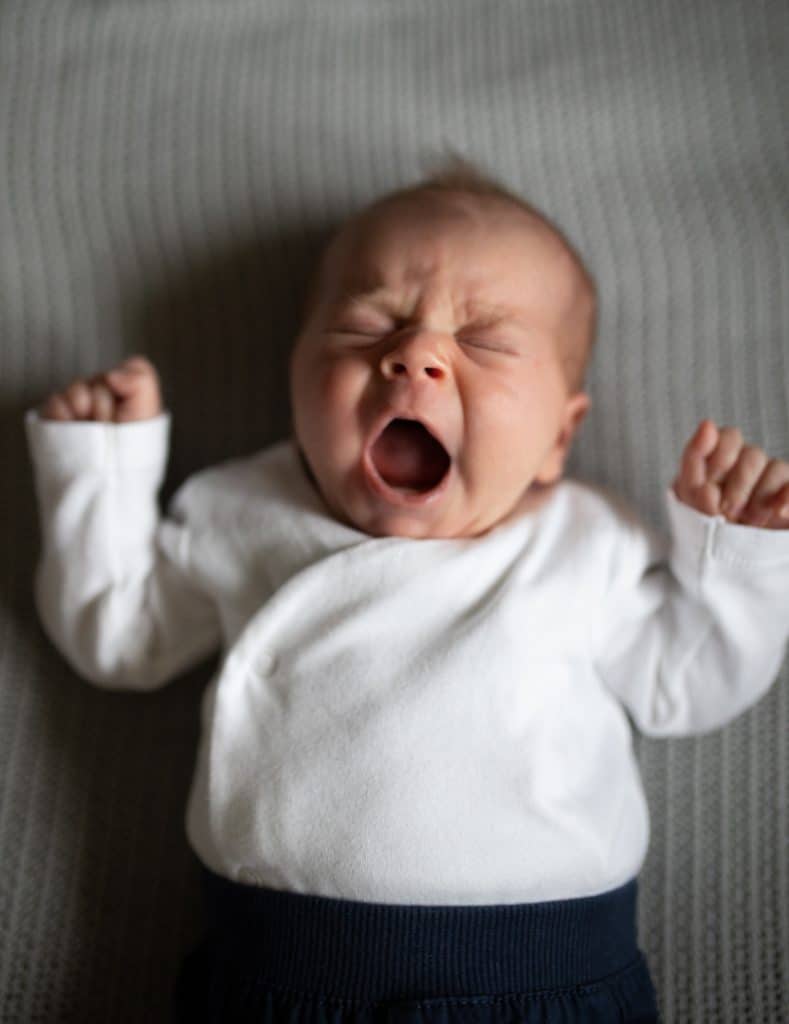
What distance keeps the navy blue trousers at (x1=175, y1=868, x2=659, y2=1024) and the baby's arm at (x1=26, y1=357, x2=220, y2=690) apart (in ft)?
0.99

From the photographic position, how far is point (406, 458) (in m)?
1.08

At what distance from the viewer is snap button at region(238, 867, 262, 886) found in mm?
1002

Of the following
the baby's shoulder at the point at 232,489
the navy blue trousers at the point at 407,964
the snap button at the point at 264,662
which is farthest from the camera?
the baby's shoulder at the point at 232,489

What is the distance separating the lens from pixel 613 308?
1289mm

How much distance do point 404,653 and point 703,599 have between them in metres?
0.32

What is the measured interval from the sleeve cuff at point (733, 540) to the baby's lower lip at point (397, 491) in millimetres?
259

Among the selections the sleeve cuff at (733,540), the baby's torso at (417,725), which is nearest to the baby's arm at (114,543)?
the baby's torso at (417,725)

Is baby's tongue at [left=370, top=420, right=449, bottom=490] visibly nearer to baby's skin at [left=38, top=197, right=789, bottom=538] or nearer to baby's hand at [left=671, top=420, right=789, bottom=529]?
baby's skin at [left=38, top=197, right=789, bottom=538]

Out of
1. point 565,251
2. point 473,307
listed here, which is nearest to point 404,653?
point 473,307

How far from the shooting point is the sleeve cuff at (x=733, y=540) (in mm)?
1016

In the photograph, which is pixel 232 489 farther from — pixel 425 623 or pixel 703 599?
pixel 703 599

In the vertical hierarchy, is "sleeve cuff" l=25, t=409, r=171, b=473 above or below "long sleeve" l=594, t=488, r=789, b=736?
above

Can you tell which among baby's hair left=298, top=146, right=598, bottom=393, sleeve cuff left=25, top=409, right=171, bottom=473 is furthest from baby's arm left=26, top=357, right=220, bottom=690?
baby's hair left=298, top=146, right=598, bottom=393

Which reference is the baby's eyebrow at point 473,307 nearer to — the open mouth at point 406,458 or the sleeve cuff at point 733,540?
the open mouth at point 406,458
